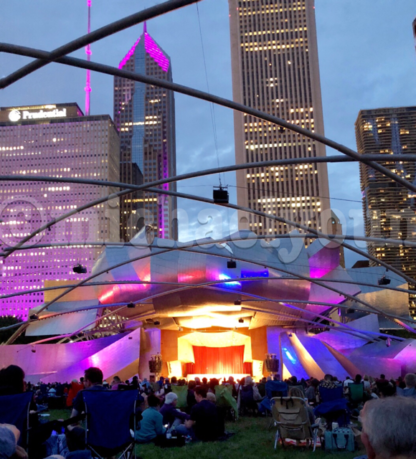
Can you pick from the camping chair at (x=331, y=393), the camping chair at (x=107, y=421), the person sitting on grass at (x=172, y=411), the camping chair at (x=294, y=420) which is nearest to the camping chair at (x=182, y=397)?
the person sitting on grass at (x=172, y=411)

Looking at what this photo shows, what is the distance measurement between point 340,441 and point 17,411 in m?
6.31

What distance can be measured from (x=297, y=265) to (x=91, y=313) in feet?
54.3

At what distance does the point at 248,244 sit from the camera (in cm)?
3472

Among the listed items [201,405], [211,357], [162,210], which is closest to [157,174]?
[162,210]

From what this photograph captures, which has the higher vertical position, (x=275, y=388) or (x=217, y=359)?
(x=217, y=359)

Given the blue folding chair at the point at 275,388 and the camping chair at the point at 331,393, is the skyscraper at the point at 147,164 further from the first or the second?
the camping chair at the point at 331,393

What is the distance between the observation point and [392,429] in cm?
251

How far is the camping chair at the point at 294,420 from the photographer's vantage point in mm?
9789

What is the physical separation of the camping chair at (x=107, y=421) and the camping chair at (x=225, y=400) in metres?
7.30

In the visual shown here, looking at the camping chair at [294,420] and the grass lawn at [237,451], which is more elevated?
the camping chair at [294,420]

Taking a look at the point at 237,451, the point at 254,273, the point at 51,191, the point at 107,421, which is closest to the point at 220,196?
the point at 237,451

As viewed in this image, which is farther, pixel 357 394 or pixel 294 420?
pixel 357 394

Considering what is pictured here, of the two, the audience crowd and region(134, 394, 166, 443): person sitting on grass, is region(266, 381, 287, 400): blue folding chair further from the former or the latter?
region(134, 394, 166, 443): person sitting on grass

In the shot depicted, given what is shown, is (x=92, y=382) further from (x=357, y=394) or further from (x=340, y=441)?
(x=357, y=394)
